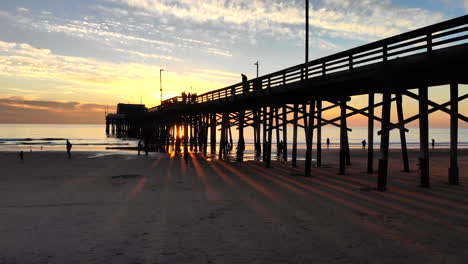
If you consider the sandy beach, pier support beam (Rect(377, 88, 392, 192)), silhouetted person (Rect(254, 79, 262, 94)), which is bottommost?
the sandy beach

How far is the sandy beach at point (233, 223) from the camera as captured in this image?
573 centimetres

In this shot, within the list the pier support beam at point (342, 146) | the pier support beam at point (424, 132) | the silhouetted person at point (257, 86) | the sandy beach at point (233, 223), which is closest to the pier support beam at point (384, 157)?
the sandy beach at point (233, 223)

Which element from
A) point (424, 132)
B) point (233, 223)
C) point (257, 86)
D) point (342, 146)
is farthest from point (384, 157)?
point (257, 86)

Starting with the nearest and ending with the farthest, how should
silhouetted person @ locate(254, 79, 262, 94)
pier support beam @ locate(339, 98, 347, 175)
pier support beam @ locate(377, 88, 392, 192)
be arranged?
1. pier support beam @ locate(377, 88, 392, 192)
2. pier support beam @ locate(339, 98, 347, 175)
3. silhouetted person @ locate(254, 79, 262, 94)

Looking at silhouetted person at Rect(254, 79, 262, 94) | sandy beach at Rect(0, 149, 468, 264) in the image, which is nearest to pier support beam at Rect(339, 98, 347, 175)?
sandy beach at Rect(0, 149, 468, 264)

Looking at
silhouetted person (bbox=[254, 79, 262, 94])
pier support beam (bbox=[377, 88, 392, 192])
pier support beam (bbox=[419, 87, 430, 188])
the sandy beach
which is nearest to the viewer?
the sandy beach

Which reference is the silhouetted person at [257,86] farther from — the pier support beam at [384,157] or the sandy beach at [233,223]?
the pier support beam at [384,157]

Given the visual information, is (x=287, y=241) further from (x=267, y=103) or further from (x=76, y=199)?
(x=267, y=103)

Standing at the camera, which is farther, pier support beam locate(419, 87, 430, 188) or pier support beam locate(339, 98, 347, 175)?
pier support beam locate(339, 98, 347, 175)

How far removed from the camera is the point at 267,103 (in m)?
20.2

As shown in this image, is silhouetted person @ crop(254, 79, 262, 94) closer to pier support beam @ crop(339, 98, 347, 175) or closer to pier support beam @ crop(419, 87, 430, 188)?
pier support beam @ crop(339, 98, 347, 175)

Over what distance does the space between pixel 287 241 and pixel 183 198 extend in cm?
483

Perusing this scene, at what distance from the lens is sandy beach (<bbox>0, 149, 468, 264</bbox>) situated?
5730mm

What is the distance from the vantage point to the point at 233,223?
24.9 feet
